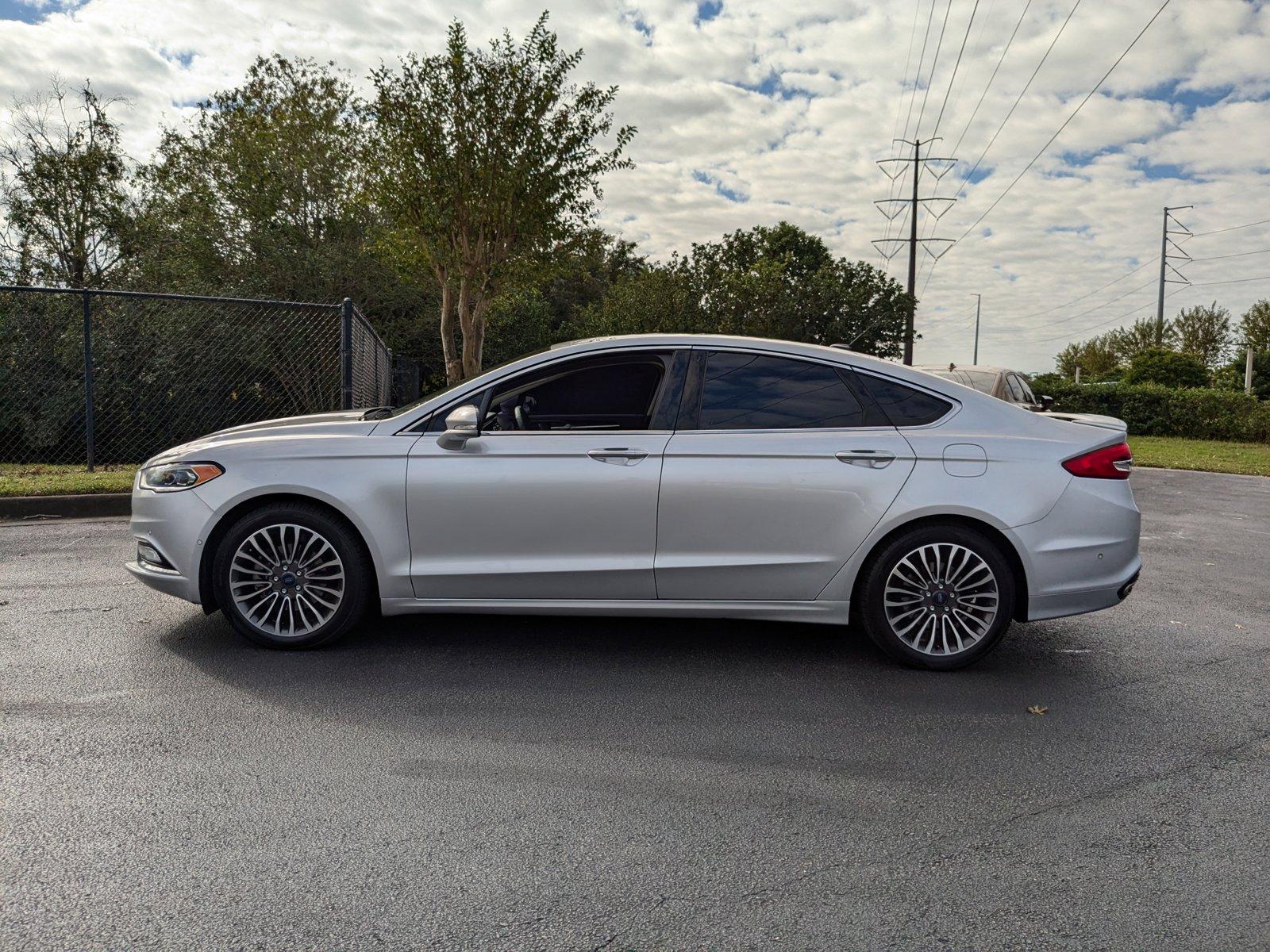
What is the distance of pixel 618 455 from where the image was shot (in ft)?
15.9

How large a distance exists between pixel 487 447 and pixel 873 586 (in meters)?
2.02

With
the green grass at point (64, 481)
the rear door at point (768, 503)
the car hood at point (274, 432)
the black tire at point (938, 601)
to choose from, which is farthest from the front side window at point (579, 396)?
the green grass at point (64, 481)

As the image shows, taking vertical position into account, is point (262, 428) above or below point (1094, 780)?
above

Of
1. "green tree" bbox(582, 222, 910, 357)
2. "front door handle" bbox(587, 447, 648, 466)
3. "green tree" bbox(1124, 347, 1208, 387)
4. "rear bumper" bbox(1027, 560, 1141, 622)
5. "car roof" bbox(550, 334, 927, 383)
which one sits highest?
"green tree" bbox(582, 222, 910, 357)

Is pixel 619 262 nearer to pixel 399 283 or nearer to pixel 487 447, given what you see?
pixel 399 283

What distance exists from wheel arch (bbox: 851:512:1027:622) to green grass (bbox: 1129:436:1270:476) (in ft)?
42.3

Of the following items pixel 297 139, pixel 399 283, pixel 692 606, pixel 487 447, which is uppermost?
pixel 297 139

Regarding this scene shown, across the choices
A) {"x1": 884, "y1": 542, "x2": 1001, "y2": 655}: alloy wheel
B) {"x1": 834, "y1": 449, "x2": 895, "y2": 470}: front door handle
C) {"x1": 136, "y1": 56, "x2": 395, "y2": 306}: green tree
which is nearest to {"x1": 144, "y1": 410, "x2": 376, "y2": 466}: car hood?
{"x1": 834, "y1": 449, "x2": 895, "y2": 470}: front door handle

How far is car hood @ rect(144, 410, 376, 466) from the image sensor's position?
5082 mm

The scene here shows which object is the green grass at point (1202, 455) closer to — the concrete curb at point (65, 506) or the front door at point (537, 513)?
the front door at point (537, 513)

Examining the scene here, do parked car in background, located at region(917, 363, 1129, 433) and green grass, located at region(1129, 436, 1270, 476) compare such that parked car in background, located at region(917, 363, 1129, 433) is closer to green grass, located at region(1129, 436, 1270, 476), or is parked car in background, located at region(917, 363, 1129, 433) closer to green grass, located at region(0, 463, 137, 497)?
green grass, located at region(1129, 436, 1270, 476)

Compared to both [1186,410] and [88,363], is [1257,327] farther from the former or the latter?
[88,363]

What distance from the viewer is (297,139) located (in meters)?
24.9

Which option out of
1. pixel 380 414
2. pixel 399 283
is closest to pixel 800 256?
pixel 399 283
